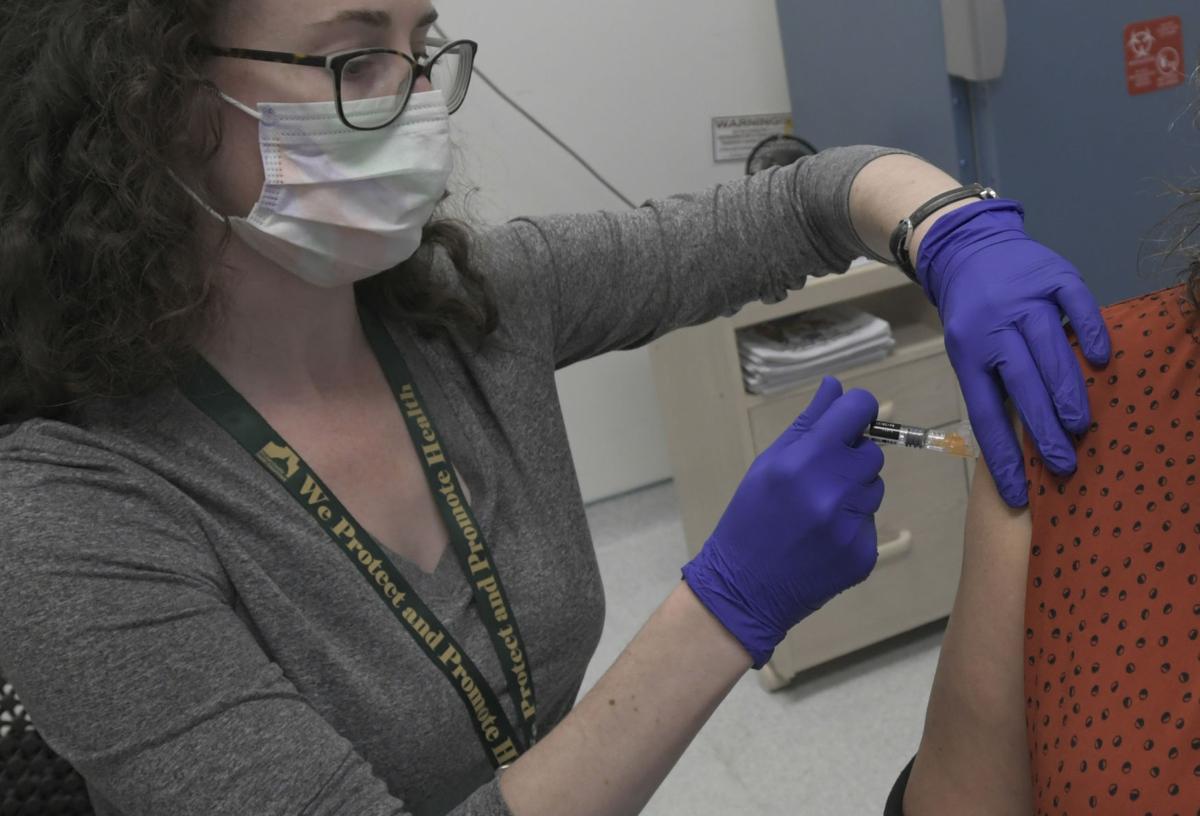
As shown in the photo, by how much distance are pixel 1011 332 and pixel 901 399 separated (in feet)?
4.01

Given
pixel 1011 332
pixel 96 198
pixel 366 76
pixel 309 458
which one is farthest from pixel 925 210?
pixel 96 198

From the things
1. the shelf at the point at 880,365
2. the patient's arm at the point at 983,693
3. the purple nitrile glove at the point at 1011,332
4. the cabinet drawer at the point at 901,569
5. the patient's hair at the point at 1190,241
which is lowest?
the cabinet drawer at the point at 901,569

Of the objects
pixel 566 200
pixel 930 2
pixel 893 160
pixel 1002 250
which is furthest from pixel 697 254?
pixel 566 200

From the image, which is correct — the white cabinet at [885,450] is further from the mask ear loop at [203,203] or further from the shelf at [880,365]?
the mask ear loop at [203,203]

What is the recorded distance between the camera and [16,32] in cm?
90

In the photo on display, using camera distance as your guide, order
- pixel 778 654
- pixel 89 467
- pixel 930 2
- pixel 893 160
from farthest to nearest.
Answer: pixel 778 654 → pixel 930 2 → pixel 893 160 → pixel 89 467

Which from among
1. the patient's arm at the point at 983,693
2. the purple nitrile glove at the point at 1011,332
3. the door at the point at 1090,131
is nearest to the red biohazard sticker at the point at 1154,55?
the door at the point at 1090,131

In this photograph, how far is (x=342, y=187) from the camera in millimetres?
987

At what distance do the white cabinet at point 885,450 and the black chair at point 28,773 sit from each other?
55.7 inches

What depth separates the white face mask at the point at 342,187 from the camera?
95 centimetres

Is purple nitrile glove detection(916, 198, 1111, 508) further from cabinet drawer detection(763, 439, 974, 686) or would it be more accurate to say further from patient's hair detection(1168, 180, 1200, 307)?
cabinet drawer detection(763, 439, 974, 686)

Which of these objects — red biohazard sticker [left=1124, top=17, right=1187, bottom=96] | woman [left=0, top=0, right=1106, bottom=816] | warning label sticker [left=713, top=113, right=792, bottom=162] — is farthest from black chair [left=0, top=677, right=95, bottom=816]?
warning label sticker [left=713, top=113, right=792, bottom=162]

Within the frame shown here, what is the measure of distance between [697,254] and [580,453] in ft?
5.56

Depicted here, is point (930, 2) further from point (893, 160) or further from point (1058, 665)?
point (1058, 665)
